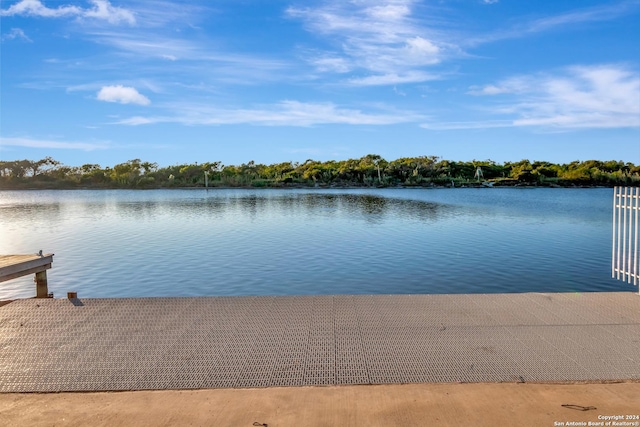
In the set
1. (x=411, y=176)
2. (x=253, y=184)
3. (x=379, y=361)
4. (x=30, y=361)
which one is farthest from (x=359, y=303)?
(x=411, y=176)

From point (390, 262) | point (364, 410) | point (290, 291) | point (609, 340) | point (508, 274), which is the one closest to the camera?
point (364, 410)

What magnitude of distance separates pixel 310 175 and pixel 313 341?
262ft

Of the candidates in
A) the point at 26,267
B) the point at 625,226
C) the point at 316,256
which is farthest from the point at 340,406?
the point at 316,256

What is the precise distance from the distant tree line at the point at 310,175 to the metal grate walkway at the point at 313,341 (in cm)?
7523

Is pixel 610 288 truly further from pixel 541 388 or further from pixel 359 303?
pixel 541 388

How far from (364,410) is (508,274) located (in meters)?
8.92

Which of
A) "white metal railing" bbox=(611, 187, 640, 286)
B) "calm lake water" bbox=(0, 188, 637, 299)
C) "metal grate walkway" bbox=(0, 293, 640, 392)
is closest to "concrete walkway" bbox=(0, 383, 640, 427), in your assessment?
"metal grate walkway" bbox=(0, 293, 640, 392)

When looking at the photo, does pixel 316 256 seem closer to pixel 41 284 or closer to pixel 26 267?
pixel 41 284

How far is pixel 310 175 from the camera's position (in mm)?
83562

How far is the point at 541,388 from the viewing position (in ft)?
10.5

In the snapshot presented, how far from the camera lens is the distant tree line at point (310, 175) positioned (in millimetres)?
81562

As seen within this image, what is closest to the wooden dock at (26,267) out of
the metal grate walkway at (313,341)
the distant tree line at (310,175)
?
the metal grate walkway at (313,341)

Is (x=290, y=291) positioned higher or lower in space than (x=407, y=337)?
lower

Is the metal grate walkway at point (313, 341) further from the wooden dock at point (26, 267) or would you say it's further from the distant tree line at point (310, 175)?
the distant tree line at point (310, 175)
